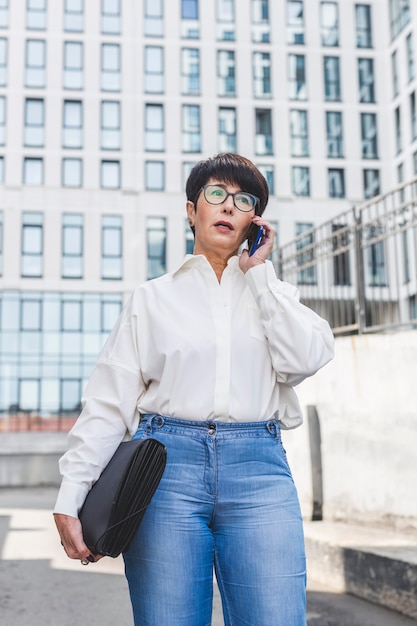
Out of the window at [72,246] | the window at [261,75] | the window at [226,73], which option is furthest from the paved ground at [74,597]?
the window at [261,75]

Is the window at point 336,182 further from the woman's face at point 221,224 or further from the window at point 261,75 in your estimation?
the woman's face at point 221,224

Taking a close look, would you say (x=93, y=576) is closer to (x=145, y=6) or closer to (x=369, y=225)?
(x=369, y=225)

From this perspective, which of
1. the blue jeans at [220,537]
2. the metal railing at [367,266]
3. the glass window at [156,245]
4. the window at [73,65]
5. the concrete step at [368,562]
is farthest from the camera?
the window at [73,65]

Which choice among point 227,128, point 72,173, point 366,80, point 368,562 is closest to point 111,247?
point 72,173

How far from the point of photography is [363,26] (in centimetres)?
4572

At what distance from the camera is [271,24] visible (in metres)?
45.5

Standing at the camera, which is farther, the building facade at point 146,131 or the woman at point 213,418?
the building facade at point 146,131

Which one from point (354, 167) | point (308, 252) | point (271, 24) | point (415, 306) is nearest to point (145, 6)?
point (271, 24)

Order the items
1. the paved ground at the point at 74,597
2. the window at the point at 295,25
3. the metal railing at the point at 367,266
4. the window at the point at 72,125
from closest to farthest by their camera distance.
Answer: the paved ground at the point at 74,597 < the metal railing at the point at 367,266 < the window at the point at 72,125 < the window at the point at 295,25

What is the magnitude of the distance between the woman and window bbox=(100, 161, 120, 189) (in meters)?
41.3

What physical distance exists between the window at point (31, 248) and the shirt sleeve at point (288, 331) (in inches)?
1592

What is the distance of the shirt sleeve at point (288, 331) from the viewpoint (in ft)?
7.61

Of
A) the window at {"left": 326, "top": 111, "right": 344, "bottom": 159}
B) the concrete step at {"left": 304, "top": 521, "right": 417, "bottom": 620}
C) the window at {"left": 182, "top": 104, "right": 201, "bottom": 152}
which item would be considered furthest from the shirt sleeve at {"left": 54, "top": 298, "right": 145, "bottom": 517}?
the window at {"left": 326, "top": 111, "right": 344, "bottom": 159}

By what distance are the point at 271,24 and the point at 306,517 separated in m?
42.1
